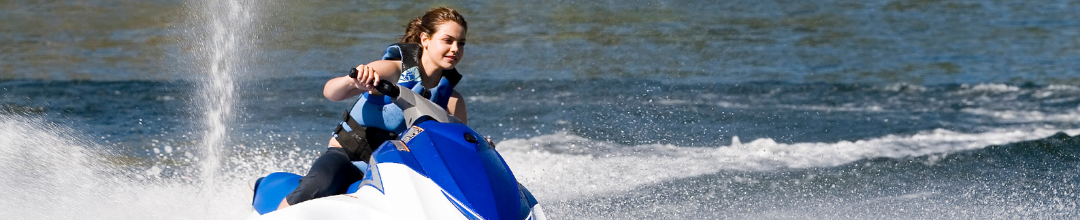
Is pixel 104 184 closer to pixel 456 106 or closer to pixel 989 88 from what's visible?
pixel 456 106

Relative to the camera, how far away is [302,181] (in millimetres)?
2910

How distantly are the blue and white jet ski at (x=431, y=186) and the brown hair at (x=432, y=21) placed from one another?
473mm

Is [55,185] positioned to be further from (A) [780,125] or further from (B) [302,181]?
(A) [780,125]

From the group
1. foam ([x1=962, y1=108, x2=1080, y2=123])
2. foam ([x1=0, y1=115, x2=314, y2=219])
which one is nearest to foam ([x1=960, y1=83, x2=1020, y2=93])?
foam ([x1=962, y1=108, x2=1080, y2=123])

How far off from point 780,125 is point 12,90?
4866mm

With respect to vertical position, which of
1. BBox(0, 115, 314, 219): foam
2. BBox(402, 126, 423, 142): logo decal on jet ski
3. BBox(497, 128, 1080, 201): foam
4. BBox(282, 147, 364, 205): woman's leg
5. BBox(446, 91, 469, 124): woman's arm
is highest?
BBox(402, 126, 423, 142): logo decal on jet ski

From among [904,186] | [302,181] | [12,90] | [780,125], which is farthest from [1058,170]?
[12,90]

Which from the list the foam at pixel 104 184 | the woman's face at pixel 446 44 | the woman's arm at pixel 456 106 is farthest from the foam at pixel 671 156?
the woman's face at pixel 446 44

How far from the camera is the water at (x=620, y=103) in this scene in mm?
4406

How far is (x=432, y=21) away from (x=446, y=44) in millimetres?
108

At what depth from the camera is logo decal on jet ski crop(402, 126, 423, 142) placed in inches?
109

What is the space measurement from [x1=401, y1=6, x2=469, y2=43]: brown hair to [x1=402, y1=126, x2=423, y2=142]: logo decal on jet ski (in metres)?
0.53

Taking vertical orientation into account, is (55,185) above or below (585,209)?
above

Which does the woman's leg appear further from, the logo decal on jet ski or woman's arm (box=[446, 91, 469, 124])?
woman's arm (box=[446, 91, 469, 124])
